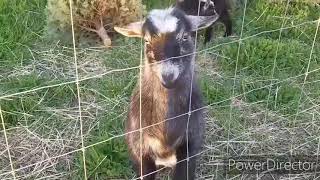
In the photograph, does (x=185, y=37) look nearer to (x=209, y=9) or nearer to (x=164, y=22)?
(x=164, y=22)

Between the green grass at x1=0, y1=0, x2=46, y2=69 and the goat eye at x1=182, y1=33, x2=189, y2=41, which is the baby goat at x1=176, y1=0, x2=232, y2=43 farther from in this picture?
the goat eye at x1=182, y1=33, x2=189, y2=41

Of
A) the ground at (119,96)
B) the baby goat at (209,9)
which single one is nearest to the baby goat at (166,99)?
the ground at (119,96)

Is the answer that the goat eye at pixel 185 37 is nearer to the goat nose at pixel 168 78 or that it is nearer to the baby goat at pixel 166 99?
the baby goat at pixel 166 99

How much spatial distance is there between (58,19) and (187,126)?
6.61 feet

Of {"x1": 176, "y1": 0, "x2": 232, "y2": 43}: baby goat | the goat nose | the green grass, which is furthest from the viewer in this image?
{"x1": 176, "y1": 0, "x2": 232, "y2": 43}: baby goat

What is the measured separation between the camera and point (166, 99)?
2.61 m

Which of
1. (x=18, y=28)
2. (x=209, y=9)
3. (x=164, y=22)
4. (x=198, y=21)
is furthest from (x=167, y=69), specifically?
(x=18, y=28)

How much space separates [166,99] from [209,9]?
6.40 feet

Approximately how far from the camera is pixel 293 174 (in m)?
3.05

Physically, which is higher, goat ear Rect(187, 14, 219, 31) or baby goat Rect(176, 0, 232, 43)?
goat ear Rect(187, 14, 219, 31)

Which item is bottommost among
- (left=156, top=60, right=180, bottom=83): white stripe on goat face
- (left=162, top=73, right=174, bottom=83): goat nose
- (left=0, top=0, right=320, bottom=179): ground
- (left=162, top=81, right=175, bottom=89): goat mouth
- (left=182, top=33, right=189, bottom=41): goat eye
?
(left=0, top=0, right=320, bottom=179): ground

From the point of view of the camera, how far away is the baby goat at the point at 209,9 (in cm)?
429

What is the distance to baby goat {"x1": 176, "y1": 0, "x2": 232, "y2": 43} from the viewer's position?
4.29 metres

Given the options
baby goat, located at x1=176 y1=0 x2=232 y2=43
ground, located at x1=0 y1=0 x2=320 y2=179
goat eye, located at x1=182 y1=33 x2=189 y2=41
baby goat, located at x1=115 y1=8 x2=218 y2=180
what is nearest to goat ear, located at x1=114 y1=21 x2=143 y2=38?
baby goat, located at x1=115 y1=8 x2=218 y2=180
